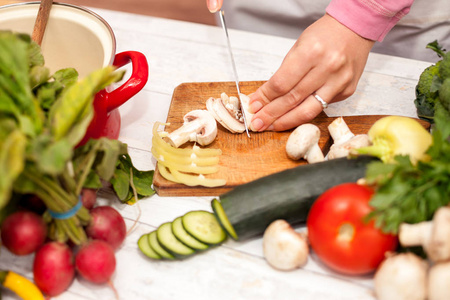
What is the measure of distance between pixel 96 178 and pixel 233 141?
51 centimetres

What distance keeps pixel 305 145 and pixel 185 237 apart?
442 mm

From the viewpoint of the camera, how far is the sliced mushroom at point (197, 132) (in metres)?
1.30

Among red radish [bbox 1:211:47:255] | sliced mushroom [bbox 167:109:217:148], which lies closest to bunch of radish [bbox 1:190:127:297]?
red radish [bbox 1:211:47:255]

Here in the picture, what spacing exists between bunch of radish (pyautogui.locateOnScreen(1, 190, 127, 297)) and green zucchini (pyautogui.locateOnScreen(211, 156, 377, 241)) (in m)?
0.29

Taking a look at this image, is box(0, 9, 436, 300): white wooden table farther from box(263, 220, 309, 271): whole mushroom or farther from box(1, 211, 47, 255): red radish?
box(1, 211, 47, 255): red radish

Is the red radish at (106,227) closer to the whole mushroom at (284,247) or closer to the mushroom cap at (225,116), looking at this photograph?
the whole mushroom at (284,247)

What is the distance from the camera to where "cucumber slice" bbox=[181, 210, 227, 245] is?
1.07 m

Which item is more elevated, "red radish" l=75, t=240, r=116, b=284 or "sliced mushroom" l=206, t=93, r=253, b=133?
"sliced mushroom" l=206, t=93, r=253, b=133

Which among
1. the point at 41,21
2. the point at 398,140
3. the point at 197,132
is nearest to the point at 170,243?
the point at 197,132

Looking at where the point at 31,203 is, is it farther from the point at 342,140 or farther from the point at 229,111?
the point at 342,140

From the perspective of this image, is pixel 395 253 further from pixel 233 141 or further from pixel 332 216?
pixel 233 141

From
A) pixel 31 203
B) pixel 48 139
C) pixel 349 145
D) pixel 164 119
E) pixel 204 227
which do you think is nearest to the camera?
pixel 48 139

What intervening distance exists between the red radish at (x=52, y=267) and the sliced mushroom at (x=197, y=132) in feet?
1.58

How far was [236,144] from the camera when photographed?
1.36 metres
